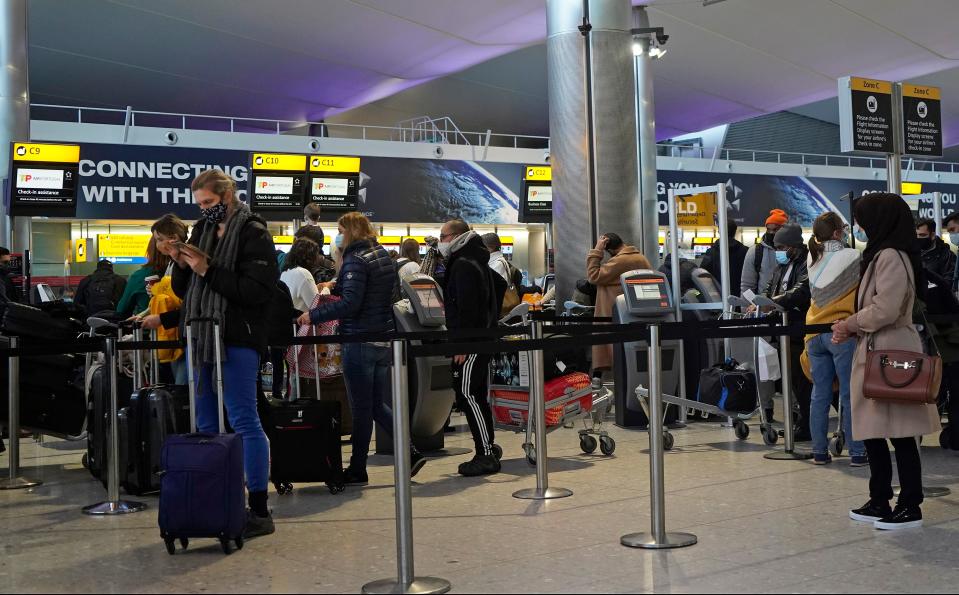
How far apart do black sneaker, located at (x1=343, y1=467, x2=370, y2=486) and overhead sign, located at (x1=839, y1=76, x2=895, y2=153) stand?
15.6 feet

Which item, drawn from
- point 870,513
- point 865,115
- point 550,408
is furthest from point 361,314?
point 865,115

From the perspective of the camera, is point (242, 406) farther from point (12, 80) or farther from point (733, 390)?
point (12, 80)

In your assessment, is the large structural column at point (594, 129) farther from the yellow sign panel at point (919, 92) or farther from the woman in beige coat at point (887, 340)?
the woman in beige coat at point (887, 340)

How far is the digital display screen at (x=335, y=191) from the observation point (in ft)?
48.0

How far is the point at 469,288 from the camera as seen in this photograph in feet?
20.3

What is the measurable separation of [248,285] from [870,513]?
2777 mm

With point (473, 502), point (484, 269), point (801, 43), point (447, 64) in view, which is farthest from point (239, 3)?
point (473, 502)

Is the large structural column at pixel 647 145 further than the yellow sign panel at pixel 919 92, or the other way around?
the large structural column at pixel 647 145

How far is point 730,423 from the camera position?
808 centimetres

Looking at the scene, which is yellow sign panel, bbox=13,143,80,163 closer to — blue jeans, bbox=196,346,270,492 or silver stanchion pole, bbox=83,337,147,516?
silver stanchion pole, bbox=83,337,147,516

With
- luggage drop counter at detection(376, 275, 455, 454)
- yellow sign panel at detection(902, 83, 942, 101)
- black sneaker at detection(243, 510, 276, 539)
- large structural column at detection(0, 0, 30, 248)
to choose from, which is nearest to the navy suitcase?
black sneaker at detection(243, 510, 276, 539)

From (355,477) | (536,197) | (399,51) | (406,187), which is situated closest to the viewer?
(355,477)

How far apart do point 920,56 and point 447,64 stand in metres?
→ 11.1

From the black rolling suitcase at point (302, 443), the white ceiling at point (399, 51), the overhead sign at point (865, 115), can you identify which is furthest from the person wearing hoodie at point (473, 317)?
the white ceiling at point (399, 51)
